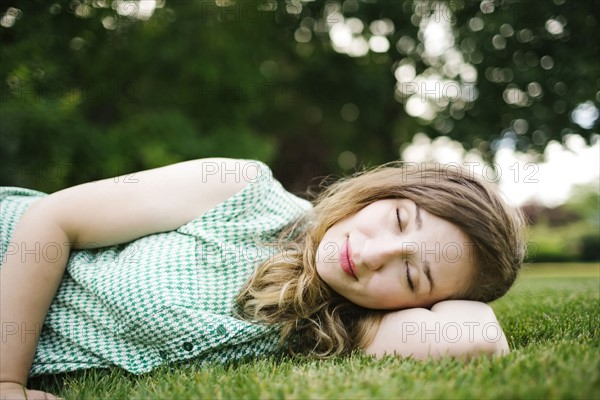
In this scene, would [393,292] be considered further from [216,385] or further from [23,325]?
[23,325]

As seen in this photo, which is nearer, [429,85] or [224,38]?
[224,38]

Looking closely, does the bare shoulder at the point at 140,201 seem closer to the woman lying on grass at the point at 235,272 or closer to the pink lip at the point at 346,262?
the woman lying on grass at the point at 235,272

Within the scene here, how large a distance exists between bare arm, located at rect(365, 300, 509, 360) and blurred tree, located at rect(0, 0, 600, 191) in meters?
4.18

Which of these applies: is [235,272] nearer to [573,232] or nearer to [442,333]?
[442,333]

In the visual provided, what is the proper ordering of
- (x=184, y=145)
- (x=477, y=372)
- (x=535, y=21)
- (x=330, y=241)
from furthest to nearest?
1. (x=184, y=145)
2. (x=535, y=21)
3. (x=330, y=241)
4. (x=477, y=372)

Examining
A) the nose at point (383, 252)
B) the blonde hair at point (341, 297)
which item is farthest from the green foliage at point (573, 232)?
the nose at point (383, 252)

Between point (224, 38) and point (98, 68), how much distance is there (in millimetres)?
3761

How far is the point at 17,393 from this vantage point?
2064 millimetres

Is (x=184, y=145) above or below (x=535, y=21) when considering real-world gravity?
below

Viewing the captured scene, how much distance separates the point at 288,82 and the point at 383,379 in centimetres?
1591

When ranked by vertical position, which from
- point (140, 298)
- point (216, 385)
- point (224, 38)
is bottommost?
point (216, 385)

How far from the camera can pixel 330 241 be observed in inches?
99.3

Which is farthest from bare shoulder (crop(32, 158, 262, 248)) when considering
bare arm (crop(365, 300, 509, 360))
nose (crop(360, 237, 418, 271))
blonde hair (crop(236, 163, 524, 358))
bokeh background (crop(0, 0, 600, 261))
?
bokeh background (crop(0, 0, 600, 261))

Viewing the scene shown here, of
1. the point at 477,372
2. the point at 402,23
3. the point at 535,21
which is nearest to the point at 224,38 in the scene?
the point at 402,23
